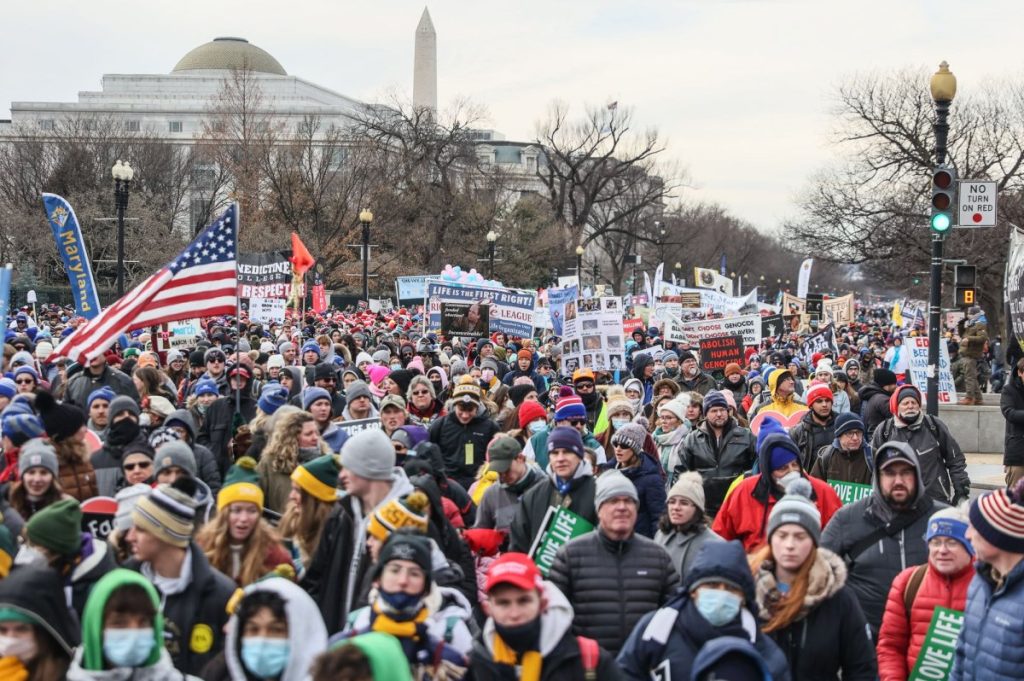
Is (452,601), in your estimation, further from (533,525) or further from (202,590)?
(533,525)

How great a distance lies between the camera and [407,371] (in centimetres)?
1336

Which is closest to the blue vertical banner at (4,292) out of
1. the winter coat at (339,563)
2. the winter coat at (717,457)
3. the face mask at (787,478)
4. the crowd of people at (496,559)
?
the crowd of people at (496,559)

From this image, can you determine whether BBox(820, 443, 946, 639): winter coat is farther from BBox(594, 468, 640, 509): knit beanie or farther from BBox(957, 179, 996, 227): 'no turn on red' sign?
BBox(957, 179, 996, 227): 'no turn on red' sign

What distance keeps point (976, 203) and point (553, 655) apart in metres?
15.1

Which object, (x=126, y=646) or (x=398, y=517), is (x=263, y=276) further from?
(x=126, y=646)

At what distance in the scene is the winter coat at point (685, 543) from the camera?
22.1 feet

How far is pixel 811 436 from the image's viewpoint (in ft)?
35.1

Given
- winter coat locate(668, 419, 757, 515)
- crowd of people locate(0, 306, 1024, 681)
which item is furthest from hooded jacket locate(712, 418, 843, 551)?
winter coat locate(668, 419, 757, 515)

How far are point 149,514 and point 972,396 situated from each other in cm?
2060

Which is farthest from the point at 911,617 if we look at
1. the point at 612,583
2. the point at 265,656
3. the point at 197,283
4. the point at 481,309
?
the point at 481,309

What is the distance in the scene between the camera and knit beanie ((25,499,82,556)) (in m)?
5.39

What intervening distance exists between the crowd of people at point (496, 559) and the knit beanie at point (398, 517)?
11 millimetres

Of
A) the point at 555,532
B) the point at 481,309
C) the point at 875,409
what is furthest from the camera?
the point at 481,309

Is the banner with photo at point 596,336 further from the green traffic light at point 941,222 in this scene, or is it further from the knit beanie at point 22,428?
the knit beanie at point 22,428
